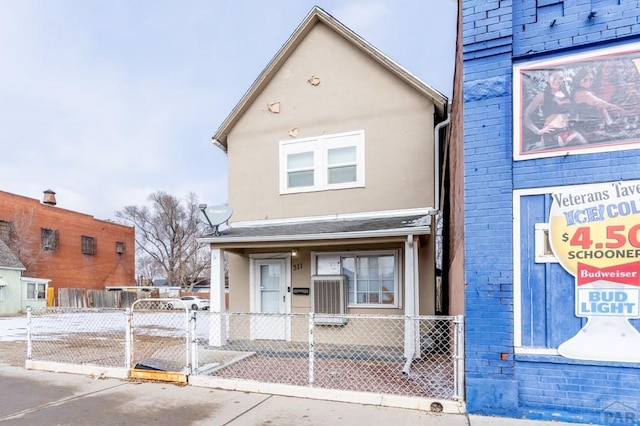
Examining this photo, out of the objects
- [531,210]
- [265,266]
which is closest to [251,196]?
[265,266]

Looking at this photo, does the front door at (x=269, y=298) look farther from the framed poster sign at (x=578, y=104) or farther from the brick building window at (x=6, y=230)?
the brick building window at (x=6, y=230)

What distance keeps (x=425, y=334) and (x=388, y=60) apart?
617cm

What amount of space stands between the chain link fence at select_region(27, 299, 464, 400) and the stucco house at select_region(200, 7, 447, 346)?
36 centimetres

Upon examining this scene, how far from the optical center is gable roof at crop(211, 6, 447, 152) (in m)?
8.75

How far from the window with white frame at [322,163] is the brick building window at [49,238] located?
2674cm

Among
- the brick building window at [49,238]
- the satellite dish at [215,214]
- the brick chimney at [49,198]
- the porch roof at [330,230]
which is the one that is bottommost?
the brick building window at [49,238]

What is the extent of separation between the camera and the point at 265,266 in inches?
390

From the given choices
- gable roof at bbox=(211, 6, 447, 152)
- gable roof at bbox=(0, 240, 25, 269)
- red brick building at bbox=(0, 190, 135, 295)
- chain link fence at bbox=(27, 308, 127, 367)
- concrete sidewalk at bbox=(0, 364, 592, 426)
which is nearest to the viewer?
concrete sidewalk at bbox=(0, 364, 592, 426)

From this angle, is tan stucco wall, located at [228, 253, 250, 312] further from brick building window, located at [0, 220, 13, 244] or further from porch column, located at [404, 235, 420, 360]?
brick building window, located at [0, 220, 13, 244]

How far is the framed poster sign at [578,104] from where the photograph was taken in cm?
423

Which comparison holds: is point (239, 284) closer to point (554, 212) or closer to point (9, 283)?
point (554, 212)

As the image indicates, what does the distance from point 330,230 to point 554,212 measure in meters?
4.57

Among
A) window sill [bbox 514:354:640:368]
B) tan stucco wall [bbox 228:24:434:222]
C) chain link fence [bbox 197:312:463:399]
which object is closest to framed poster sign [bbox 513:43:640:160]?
window sill [bbox 514:354:640:368]

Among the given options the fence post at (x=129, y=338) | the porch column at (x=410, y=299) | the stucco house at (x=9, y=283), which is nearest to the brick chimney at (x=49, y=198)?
the stucco house at (x=9, y=283)
